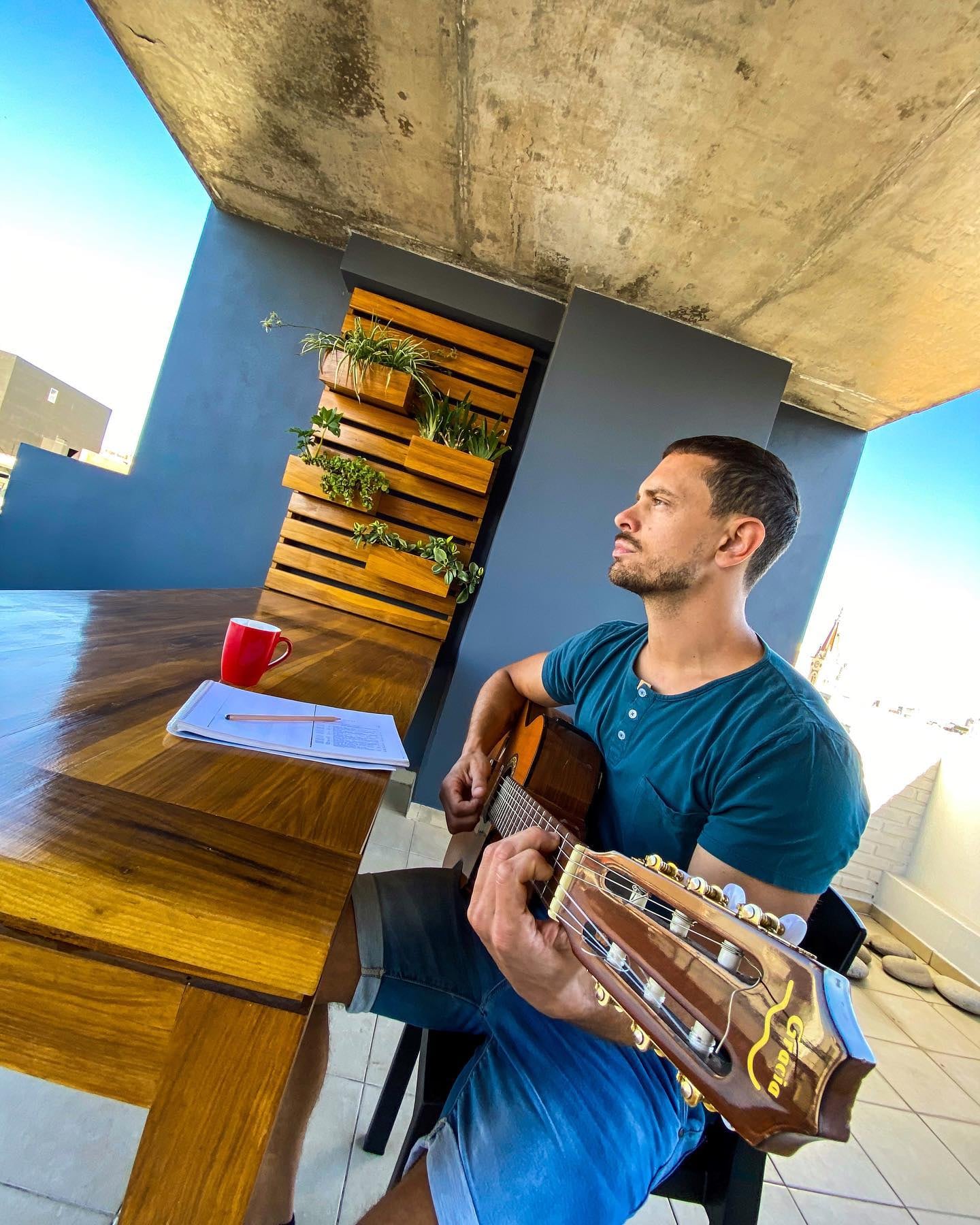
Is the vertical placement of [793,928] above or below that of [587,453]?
below

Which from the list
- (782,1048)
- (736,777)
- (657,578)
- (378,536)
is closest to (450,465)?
(378,536)

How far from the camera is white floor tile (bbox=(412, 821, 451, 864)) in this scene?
294 cm

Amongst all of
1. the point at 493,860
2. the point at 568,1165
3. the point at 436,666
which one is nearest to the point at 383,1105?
the point at 568,1165

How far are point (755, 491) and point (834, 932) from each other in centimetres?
82

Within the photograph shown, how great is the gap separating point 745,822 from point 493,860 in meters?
0.39

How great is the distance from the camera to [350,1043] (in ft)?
5.77

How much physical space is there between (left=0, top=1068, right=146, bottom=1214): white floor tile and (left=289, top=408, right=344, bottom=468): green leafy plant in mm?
2643

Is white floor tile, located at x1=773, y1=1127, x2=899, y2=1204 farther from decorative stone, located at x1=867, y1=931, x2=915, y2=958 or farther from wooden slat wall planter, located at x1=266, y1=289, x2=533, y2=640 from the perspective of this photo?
wooden slat wall planter, located at x1=266, y1=289, x2=533, y2=640

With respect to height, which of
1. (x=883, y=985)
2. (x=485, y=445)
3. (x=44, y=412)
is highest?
(x=485, y=445)

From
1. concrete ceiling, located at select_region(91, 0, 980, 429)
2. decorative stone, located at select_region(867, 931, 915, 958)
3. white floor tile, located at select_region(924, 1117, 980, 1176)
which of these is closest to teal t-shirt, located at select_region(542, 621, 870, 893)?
concrete ceiling, located at select_region(91, 0, 980, 429)

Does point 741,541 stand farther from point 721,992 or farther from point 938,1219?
point 938,1219

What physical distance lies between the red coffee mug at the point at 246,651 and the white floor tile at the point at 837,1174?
185 centimetres

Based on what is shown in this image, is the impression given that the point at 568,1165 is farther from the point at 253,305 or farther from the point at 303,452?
the point at 253,305

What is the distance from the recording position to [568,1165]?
75cm
